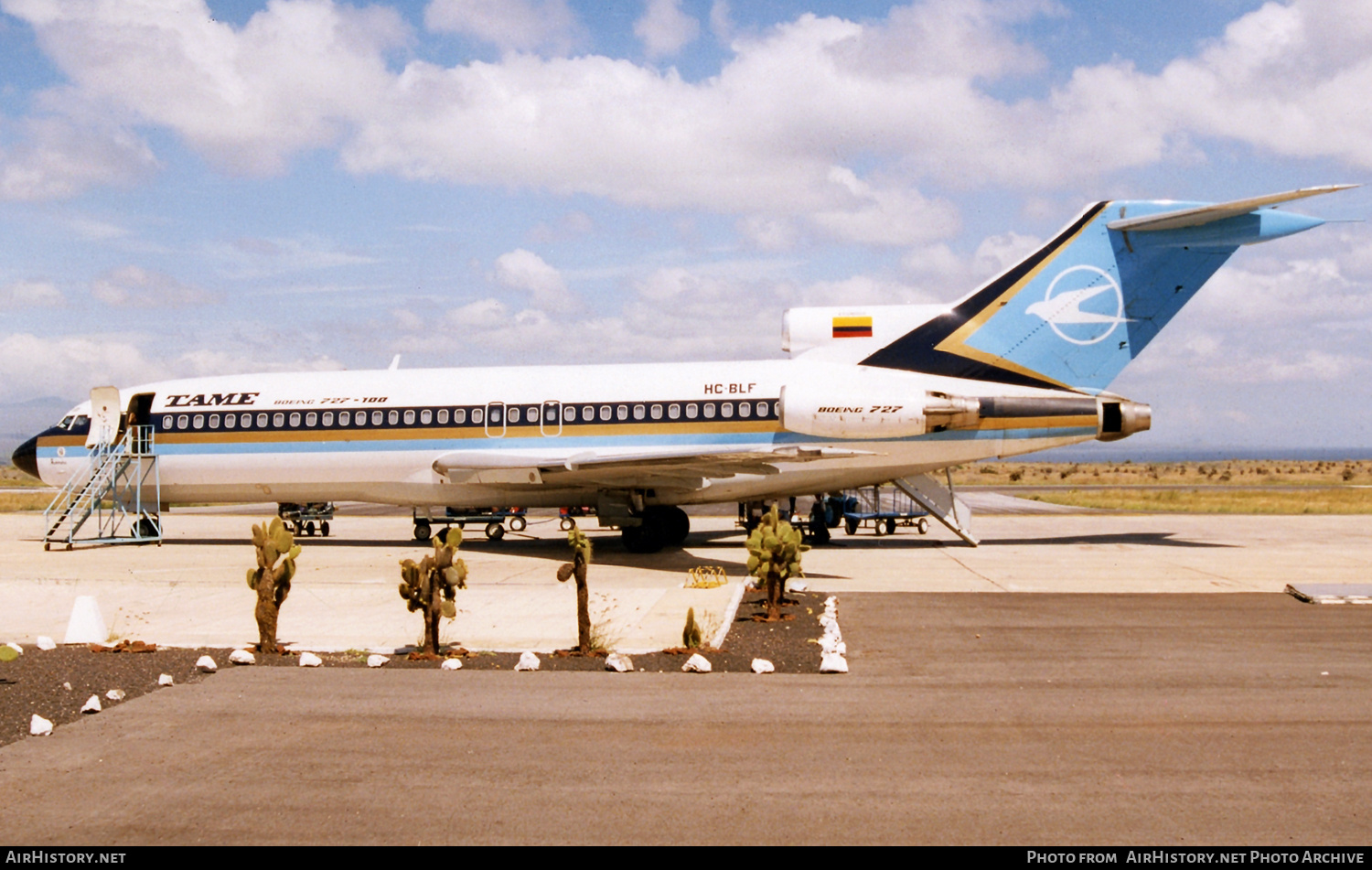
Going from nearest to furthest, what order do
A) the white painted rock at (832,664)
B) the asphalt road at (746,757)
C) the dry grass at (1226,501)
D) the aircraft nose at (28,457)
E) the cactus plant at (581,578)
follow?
1. the asphalt road at (746,757)
2. the white painted rock at (832,664)
3. the cactus plant at (581,578)
4. the aircraft nose at (28,457)
5. the dry grass at (1226,501)

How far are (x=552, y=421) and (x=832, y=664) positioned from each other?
14.2 m

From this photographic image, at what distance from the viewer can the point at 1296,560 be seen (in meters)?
21.2

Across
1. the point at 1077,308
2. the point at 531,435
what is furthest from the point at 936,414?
the point at 531,435

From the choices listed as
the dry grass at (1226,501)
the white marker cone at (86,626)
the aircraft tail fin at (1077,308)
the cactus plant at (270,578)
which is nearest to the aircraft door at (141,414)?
the white marker cone at (86,626)

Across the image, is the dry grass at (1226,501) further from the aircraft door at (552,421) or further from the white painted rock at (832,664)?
the white painted rock at (832,664)

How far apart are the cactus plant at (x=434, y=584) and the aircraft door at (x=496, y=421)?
1242cm

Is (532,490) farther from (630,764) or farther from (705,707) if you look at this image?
(630,764)

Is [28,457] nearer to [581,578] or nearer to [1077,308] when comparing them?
[581,578]

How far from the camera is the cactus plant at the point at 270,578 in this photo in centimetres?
1141

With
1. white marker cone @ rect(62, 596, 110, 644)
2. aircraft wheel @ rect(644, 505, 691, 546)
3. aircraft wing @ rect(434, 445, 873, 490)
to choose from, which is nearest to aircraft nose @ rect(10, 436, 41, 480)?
aircraft wing @ rect(434, 445, 873, 490)

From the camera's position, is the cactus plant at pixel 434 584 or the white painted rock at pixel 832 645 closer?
the cactus plant at pixel 434 584

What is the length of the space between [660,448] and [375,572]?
6.90m

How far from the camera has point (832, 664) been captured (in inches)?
412
